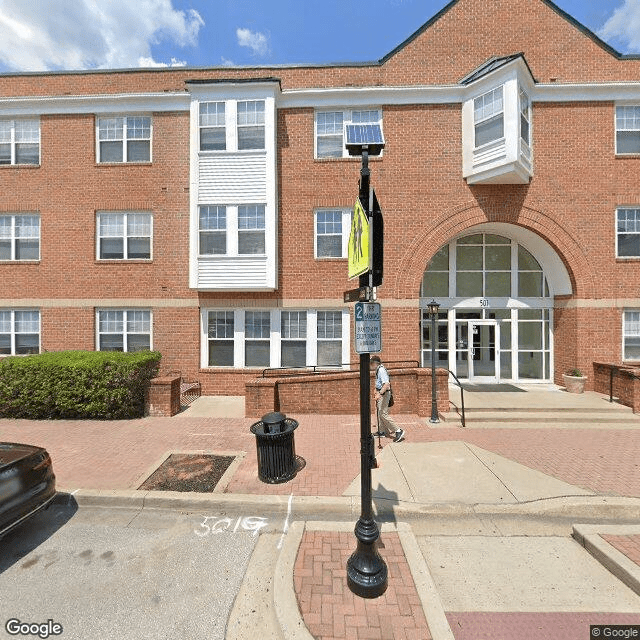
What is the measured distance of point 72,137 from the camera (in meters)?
11.5

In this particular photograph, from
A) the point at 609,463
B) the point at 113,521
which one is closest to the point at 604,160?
the point at 609,463

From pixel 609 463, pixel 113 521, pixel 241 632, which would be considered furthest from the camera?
pixel 609 463

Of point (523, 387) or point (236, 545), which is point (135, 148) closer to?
point (236, 545)

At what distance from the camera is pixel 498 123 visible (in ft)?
34.1

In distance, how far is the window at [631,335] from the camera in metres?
11.1

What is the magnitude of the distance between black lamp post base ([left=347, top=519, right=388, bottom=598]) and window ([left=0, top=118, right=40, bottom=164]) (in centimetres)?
1572

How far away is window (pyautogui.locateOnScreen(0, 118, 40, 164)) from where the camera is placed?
11695mm

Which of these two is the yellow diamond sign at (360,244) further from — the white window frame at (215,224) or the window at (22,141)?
the window at (22,141)

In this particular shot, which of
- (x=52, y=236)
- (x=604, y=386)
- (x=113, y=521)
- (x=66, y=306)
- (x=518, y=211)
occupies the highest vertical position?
(x=518, y=211)

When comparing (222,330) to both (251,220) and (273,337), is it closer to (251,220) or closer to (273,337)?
(273,337)

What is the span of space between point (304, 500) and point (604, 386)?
10758 mm

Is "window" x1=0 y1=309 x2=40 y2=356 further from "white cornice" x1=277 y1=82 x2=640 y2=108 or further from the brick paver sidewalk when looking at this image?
the brick paver sidewalk

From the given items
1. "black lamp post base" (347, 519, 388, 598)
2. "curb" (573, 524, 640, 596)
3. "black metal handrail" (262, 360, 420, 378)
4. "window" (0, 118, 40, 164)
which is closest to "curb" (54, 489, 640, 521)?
"curb" (573, 524, 640, 596)

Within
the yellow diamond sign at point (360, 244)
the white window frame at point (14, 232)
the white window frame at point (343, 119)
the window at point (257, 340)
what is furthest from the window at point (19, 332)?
the yellow diamond sign at point (360, 244)
